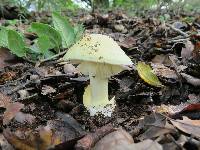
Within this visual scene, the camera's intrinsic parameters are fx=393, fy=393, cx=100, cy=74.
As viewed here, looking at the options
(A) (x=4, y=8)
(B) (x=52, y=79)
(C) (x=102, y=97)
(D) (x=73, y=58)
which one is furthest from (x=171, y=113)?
(A) (x=4, y=8)

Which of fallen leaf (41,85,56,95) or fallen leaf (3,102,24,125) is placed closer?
fallen leaf (3,102,24,125)

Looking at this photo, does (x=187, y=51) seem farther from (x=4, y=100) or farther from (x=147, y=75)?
(x=4, y=100)

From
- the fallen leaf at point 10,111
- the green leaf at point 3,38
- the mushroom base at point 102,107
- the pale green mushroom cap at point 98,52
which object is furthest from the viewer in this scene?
the green leaf at point 3,38

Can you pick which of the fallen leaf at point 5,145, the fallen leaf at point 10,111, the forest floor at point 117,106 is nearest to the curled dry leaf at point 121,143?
the forest floor at point 117,106

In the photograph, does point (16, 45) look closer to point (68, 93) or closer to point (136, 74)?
point (68, 93)

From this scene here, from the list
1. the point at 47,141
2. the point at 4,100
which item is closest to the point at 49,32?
the point at 4,100

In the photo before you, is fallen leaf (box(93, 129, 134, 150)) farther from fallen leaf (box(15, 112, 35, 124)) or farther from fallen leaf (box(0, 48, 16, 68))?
fallen leaf (box(0, 48, 16, 68))

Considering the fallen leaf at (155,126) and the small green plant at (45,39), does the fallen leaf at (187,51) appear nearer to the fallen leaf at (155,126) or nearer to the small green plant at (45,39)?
the small green plant at (45,39)

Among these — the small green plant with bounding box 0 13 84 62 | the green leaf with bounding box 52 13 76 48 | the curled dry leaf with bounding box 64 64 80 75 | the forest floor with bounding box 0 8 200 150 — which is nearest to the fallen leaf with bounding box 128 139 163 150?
the forest floor with bounding box 0 8 200 150
